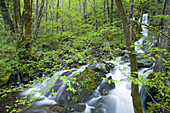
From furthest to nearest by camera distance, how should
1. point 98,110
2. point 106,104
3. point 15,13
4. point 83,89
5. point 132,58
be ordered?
1. point 15,13
2. point 83,89
3. point 106,104
4. point 98,110
5. point 132,58

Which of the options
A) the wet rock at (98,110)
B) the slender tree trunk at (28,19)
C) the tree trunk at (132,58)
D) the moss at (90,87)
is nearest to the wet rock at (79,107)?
the wet rock at (98,110)

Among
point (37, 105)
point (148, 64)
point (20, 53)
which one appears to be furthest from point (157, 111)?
point (20, 53)

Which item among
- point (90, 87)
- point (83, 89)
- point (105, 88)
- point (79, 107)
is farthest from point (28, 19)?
point (105, 88)

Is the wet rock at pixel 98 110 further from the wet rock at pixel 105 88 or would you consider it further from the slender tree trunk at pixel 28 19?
the slender tree trunk at pixel 28 19

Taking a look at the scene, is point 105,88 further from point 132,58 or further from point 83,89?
point 132,58

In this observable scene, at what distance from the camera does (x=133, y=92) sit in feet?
6.78

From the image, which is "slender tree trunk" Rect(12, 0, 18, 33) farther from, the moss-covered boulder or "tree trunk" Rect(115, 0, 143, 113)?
"tree trunk" Rect(115, 0, 143, 113)

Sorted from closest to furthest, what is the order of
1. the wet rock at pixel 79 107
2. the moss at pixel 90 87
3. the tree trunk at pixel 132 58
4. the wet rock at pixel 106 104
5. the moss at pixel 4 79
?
the tree trunk at pixel 132 58 → the wet rock at pixel 79 107 → the wet rock at pixel 106 104 → the moss at pixel 90 87 → the moss at pixel 4 79

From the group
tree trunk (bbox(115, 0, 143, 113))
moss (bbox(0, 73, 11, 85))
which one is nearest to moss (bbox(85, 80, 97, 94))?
tree trunk (bbox(115, 0, 143, 113))

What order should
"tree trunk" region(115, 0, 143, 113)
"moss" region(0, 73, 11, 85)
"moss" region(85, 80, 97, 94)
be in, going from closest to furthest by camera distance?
1. "tree trunk" region(115, 0, 143, 113)
2. "moss" region(85, 80, 97, 94)
3. "moss" region(0, 73, 11, 85)

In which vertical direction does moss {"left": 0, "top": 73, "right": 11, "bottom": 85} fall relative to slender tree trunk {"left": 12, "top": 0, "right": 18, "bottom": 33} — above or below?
below

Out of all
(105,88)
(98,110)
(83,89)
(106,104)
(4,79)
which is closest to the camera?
(98,110)

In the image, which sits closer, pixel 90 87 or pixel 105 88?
pixel 90 87

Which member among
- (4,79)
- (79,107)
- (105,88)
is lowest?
(79,107)
